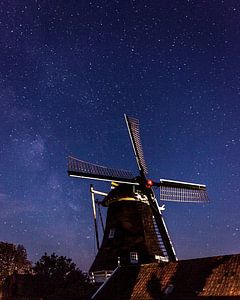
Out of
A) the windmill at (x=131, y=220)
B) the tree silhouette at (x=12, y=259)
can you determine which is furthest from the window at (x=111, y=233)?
the tree silhouette at (x=12, y=259)

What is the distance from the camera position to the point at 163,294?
65.5ft

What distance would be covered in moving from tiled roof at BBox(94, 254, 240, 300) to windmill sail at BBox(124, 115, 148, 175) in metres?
8.66

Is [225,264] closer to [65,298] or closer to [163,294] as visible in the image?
[163,294]

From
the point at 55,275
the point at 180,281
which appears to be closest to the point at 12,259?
the point at 55,275

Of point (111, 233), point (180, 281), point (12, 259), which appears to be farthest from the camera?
point (12, 259)

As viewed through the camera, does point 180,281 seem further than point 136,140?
No

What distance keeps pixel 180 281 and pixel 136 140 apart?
14758mm

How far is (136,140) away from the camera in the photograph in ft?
105

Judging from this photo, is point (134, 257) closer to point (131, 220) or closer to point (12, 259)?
point (131, 220)

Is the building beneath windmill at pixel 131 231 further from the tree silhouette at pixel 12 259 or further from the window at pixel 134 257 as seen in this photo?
the tree silhouette at pixel 12 259

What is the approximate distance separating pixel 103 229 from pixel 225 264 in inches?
592

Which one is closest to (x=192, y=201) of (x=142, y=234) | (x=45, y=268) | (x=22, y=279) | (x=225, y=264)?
(x=142, y=234)

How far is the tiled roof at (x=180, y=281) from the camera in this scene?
18.3 m

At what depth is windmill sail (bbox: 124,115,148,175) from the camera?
97.6 feet
